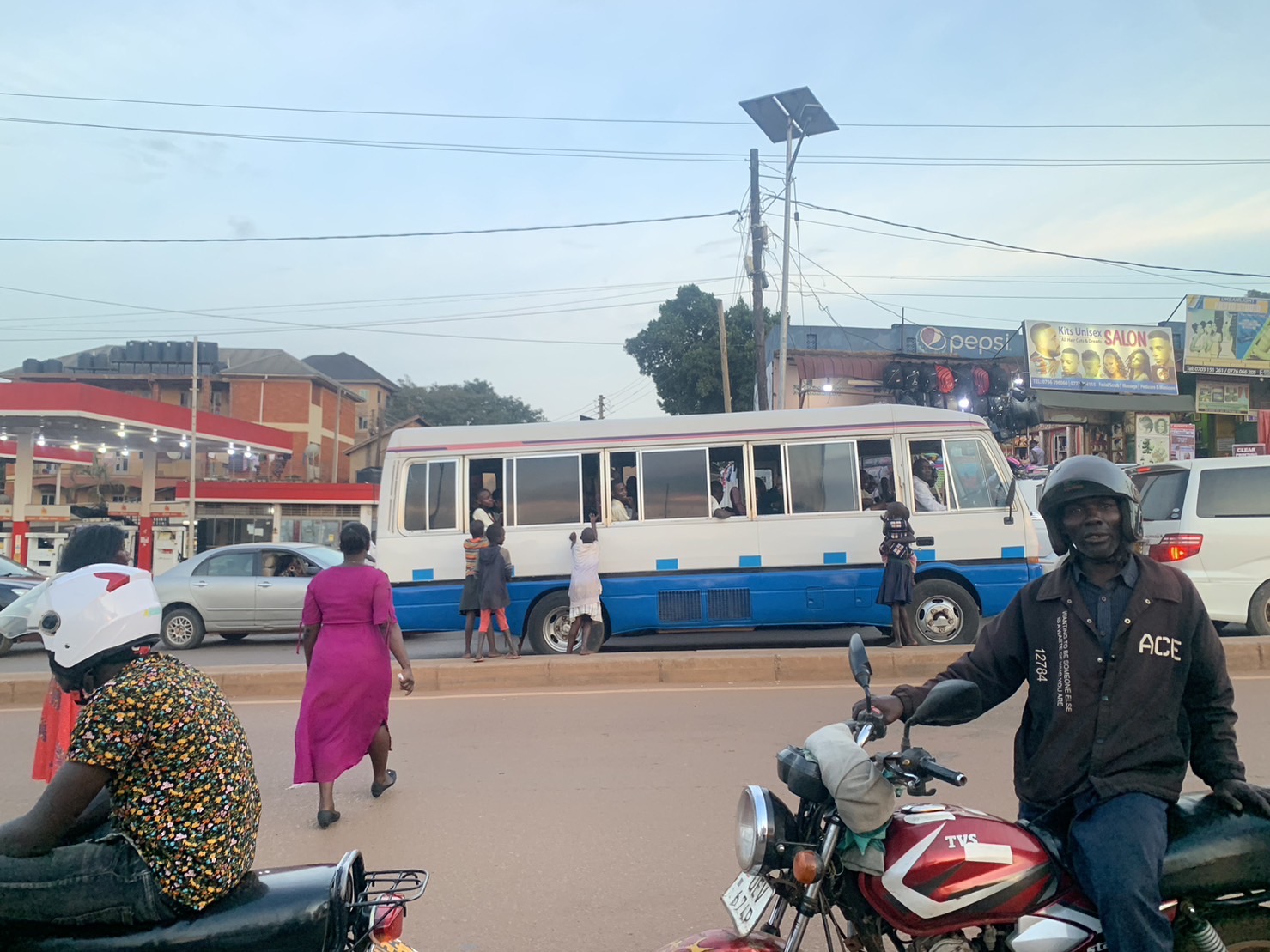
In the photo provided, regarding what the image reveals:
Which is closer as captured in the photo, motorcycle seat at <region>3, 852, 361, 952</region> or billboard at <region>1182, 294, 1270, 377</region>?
motorcycle seat at <region>3, 852, 361, 952</region>

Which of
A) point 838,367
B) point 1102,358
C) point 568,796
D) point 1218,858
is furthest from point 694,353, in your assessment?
point 1218,858

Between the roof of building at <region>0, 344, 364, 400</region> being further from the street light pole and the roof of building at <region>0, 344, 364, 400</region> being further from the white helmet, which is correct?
the white helmet

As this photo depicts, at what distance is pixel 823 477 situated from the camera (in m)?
10.6

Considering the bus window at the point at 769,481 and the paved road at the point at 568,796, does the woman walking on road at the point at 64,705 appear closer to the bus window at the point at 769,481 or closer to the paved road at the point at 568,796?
the paved road at the point at 568,796

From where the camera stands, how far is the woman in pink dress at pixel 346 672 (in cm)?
513

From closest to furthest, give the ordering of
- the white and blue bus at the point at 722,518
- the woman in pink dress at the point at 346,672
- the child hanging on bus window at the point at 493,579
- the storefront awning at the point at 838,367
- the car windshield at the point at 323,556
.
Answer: the woman in pink dress at the point at 346,672, the child hanging on bus window at the point at 493,579, the white and blue bus at the point at 722,518, the car windshield at the point at 323,556, the storefront awning at the point at 838,367

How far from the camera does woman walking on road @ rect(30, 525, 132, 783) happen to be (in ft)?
11.7

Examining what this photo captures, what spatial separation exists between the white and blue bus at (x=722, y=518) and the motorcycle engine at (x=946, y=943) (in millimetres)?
8207

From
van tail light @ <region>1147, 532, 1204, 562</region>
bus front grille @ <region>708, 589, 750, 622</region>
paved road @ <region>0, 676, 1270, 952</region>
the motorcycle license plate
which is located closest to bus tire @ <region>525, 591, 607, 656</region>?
bus front grille @ <region>708, 589, 750, 622</region>

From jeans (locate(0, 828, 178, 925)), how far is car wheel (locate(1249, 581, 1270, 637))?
415 inches

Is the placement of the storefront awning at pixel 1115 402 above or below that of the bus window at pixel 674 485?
above

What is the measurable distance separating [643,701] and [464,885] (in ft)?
13.3

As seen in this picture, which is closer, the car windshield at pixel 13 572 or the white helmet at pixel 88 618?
the white helmet at pixel 88 618

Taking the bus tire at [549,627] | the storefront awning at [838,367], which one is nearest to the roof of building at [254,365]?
the storefront awning at [838,367]
